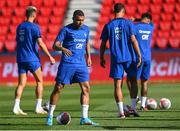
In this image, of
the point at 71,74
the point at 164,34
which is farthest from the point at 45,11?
the point at 71,74

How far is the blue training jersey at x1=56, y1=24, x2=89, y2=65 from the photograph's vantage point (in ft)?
37.3

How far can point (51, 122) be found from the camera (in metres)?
11.3

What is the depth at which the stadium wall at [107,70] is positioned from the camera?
24.3m

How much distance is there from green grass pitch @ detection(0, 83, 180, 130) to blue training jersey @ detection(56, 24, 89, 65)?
119 centimetres

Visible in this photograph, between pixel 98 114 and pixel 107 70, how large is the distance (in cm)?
1112

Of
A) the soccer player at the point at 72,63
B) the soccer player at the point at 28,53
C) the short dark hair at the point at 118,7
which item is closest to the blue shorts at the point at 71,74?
the soccer player at the point at 72,63

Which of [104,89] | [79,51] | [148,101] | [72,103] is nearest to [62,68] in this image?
[79,51]

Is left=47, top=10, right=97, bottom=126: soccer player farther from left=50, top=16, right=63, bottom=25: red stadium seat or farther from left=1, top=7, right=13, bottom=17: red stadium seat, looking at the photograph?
left=1, top=7, right=13, bottom=17: red stadium seat

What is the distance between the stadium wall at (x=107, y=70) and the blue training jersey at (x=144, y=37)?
31.6 ft

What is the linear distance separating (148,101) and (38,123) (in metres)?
3.64

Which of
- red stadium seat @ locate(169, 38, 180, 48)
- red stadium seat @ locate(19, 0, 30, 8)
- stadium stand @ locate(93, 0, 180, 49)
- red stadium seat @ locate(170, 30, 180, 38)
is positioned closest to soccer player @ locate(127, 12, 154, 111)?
red stadium seat @ locate(169, 38, 180, 48)

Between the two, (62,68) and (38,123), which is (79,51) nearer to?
(62,68)

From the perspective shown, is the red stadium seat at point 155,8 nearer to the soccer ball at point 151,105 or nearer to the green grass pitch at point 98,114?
the green grass pitch at point 98,114

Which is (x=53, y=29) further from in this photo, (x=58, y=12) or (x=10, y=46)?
(x=10, y=46)
